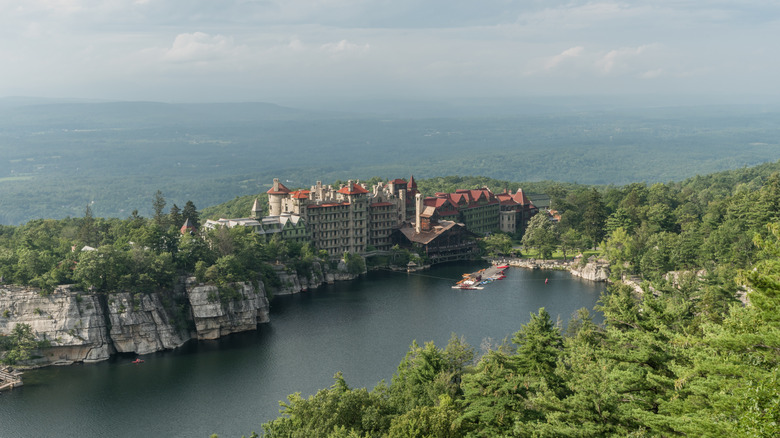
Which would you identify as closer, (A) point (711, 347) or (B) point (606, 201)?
(A) point (711, 347)

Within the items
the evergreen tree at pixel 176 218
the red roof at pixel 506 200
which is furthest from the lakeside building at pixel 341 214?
the red roof at pixel 506 200

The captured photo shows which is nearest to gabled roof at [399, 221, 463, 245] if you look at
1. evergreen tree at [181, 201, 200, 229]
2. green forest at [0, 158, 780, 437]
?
green forest at [0, 158, 780, 437]

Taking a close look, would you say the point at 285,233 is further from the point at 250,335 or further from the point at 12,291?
the point at 12,291

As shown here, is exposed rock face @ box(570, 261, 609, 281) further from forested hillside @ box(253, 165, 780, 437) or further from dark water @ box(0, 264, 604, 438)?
forested hillside @ box(253, 165, 780, 437)

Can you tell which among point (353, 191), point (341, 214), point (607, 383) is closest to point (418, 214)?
point (353, 191)

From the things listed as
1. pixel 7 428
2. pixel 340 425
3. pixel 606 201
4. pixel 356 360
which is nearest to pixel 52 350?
pixel 7 428
